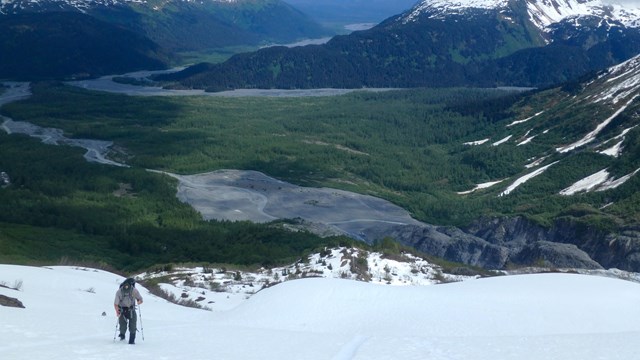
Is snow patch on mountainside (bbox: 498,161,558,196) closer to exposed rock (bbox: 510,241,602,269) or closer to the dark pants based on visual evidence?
exposed rock (bbox: 510,241,602,269)

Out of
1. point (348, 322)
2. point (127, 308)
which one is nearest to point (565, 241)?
point (348, 322)

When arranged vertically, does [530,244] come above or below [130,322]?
below

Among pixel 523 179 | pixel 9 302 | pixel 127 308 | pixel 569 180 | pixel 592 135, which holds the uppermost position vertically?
pixel 127 308

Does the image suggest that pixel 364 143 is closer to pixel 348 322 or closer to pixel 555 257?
pixel 555 257

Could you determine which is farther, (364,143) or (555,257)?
(364,143)

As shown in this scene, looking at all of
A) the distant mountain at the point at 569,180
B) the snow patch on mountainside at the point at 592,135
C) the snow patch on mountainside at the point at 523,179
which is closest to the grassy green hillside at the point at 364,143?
the distant mountain at the point at 569,180

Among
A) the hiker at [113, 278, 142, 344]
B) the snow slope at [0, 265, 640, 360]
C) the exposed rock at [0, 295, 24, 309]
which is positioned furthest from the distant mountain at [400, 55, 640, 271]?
the hiker at [113, 278, 142, 344]

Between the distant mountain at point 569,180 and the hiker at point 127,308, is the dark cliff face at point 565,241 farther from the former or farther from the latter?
the hiker at point 127,308

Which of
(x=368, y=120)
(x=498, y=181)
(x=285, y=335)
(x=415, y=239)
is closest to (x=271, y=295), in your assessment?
(x=285, y=335)

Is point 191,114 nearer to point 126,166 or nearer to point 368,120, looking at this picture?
point 368,120
